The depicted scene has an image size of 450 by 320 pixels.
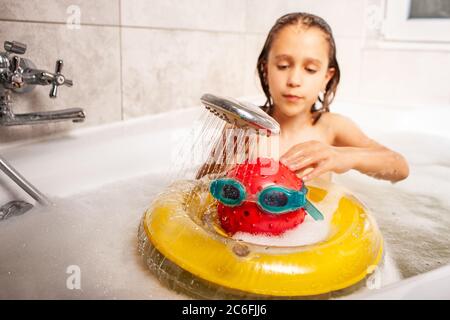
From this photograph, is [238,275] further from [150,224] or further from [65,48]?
[65,48]

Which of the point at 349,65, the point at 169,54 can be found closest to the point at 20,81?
the point at 169,54

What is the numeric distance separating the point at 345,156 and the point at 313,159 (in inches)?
5.7

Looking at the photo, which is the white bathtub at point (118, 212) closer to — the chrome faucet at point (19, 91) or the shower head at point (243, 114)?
the chrome faucet at point (19, 91)

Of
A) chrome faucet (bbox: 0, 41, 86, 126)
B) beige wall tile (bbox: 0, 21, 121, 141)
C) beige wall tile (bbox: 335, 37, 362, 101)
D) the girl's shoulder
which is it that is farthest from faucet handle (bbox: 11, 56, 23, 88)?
beige wall tile (bbox: 335, 37, 362, 101)

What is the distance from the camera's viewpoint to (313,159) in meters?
0.91

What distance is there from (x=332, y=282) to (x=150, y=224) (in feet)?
0.99

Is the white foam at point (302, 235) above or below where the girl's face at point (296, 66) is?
below

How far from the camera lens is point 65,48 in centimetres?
110

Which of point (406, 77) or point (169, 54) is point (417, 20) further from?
point (169, 54)

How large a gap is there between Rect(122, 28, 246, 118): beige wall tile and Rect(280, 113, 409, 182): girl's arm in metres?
0.55

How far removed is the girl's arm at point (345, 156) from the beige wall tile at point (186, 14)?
598 mm

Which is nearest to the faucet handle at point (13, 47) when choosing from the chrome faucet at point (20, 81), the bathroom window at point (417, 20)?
the chrome faucet at point (20, 81)

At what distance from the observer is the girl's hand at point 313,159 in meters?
0.88

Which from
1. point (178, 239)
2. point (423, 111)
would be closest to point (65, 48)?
point (178, 239)
